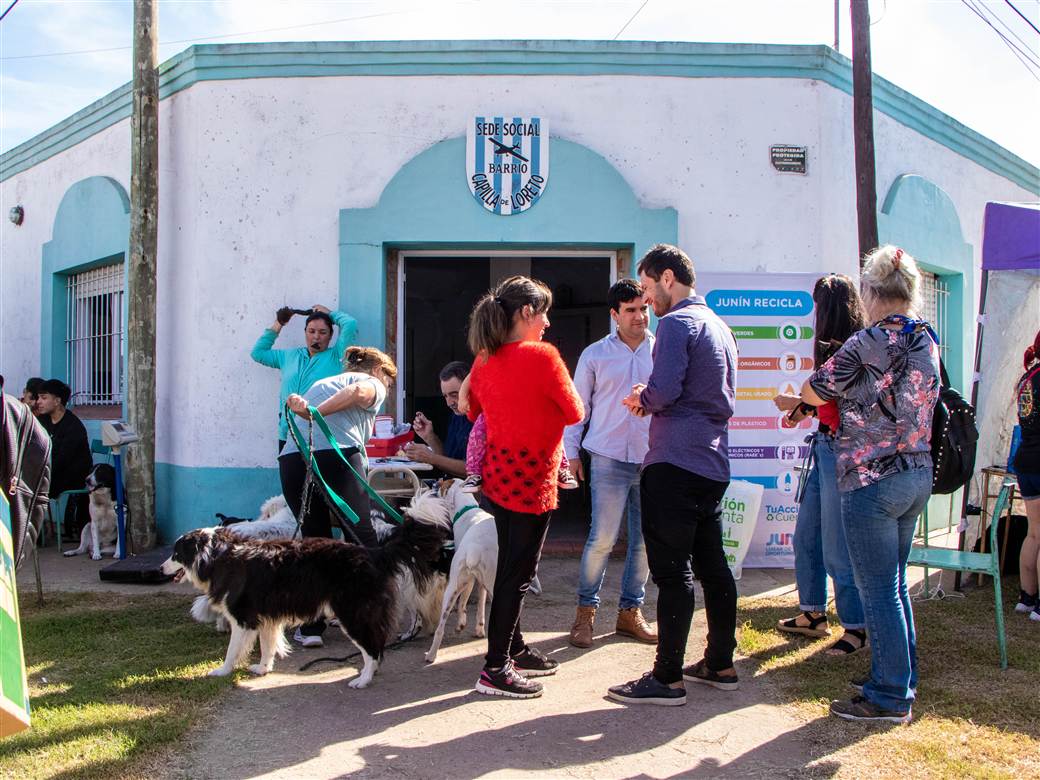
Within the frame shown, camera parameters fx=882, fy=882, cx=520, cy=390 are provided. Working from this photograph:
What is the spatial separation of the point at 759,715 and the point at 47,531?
7.55 m

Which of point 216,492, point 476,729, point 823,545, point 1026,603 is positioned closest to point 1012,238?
point 1026,603

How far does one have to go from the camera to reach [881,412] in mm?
3652

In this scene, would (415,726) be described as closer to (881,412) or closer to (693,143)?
(881,412)

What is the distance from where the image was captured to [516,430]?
13.0 feet

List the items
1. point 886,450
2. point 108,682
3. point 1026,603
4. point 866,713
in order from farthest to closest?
point 1026,603
point 108,682
point 866,713
point 886,450

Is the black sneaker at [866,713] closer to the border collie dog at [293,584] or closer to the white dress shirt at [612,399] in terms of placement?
the white dress shirt at [612,399]

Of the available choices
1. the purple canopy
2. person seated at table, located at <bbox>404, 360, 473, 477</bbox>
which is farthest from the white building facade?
person seated at table, located at <bbox>404, 360, 473, 477</bbox>

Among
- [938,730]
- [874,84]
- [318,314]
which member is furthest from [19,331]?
[938,730]

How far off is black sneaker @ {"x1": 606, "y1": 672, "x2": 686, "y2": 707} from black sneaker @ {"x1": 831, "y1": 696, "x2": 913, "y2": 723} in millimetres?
667

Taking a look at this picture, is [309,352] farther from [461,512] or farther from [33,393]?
[33,393]

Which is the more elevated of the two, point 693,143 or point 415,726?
point 693,143

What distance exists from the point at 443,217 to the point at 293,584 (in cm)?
386

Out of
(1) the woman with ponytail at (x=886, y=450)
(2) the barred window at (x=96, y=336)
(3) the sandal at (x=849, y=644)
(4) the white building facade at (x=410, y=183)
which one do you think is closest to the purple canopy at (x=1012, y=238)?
(4) the white building facade at (x=410, y=183)

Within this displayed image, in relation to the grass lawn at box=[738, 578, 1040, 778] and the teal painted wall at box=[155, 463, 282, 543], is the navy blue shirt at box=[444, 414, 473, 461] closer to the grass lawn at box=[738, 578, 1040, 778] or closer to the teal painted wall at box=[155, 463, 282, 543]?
the grass lawn at box=[738, 578, 1040, 778]
